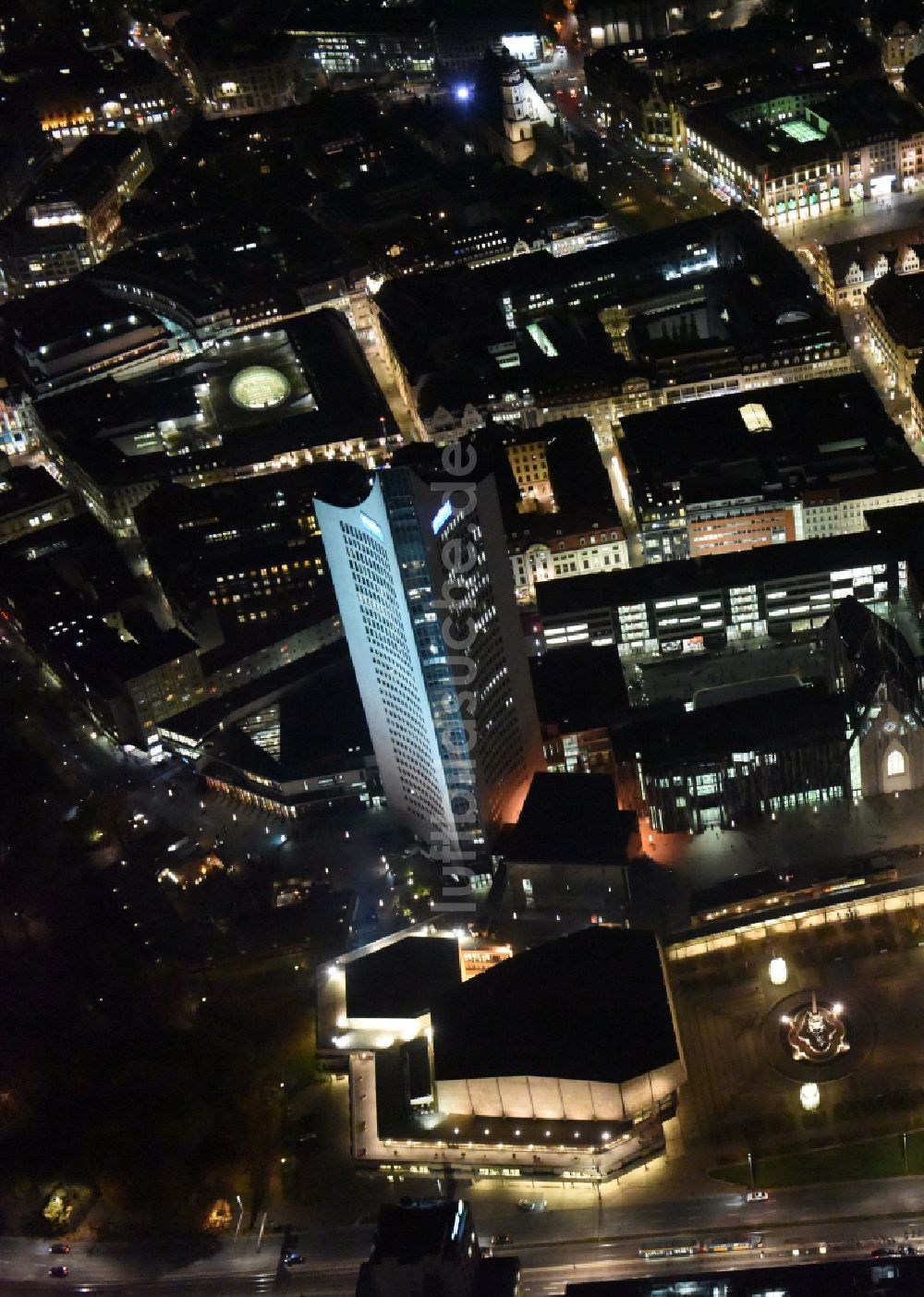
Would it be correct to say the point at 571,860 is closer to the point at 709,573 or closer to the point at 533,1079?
the point at 533,1079

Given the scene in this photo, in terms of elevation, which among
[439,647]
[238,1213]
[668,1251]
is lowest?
[238,1213]

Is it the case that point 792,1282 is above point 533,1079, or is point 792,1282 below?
above

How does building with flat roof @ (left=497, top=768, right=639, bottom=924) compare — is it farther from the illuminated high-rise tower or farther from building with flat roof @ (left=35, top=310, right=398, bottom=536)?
building with flat roof @ (left=35, top=310, right=398, bottom=536)

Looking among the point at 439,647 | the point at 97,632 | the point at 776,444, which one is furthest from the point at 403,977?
the point at 776,444

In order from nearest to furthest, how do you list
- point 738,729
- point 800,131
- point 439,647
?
1. point 439,647
2. point 738,729
3. point 800,131

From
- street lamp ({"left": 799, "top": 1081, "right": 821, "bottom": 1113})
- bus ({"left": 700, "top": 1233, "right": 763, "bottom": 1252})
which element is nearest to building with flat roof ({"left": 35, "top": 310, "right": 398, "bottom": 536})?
street lamp ({"left": 799, "top": 1081, "right": 821, "bottom": 1113})

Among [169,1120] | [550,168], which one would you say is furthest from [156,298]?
[169,1120]

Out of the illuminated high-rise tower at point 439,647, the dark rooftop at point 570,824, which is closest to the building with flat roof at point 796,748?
the dark rooftop at point 570,824

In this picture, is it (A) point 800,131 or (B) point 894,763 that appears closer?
(B) point 894,763
